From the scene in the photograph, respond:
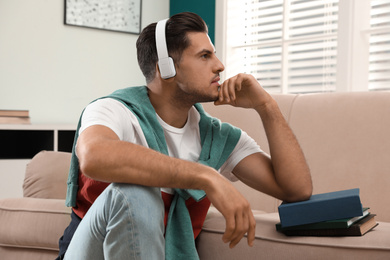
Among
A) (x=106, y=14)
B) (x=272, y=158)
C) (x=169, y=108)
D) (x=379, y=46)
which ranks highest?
(x=106, y=14)

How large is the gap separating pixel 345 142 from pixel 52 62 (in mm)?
2549

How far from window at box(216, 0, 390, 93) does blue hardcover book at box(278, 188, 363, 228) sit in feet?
6.07

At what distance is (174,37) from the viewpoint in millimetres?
1653

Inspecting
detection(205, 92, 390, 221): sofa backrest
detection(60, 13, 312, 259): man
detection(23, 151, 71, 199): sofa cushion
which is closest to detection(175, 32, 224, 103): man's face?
detection(60, 13, 312, 259): man

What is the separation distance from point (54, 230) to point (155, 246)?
0.76 meters

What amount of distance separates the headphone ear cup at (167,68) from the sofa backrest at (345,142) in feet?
2.38

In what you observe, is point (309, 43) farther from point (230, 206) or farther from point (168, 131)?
point (230, 206)

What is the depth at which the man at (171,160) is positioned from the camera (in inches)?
48.7

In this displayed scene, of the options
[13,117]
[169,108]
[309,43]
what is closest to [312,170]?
[169,108]

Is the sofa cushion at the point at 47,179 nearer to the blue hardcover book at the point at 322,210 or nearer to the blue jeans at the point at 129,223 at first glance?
the blue jeans at the point at 129,223

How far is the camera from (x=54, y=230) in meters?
1.87

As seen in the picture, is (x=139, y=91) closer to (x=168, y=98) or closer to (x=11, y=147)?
(x=168, y=98)

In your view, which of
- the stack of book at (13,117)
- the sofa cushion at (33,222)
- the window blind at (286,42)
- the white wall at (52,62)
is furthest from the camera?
the white wall at (52,62)

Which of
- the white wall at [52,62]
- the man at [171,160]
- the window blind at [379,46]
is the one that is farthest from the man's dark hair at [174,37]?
the white wall at [52,62]
